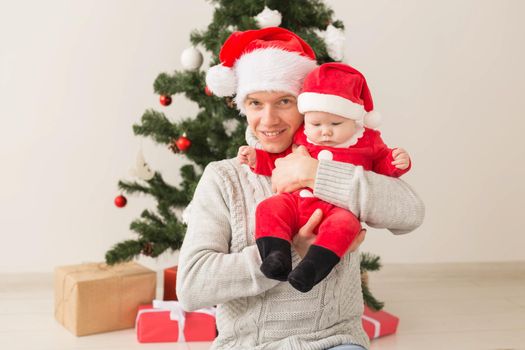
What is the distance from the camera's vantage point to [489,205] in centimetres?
367

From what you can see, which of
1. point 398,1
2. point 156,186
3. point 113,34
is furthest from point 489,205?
point 113,34

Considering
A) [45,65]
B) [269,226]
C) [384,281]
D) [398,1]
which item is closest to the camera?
[269,226]

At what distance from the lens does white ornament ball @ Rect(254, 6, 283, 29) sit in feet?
7.54

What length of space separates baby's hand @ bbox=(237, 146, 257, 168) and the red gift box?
53.6 inches

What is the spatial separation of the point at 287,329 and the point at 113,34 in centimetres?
202

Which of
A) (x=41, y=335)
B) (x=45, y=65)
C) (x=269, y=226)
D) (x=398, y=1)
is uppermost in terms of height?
(x=398, y=1)

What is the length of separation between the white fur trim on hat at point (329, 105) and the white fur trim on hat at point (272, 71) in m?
0.08

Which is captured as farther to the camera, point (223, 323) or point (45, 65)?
point (45, 65)

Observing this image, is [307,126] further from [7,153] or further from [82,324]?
[7,153]

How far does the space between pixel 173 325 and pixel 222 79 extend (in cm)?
128

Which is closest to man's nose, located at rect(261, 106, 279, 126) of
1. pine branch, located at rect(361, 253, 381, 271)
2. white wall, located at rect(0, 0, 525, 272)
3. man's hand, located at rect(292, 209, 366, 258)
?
man's hand, located at rect(292, 209, 366, 258)

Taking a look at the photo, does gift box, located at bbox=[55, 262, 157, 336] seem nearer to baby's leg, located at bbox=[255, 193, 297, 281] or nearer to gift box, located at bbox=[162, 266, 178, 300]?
gift box, located at bbox=[162, 266, 178, 300]

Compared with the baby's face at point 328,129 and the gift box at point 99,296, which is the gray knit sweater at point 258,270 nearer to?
the baby's face at point 328,129

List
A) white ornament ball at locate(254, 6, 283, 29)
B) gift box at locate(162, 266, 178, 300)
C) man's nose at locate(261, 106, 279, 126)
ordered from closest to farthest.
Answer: man's nose at locate(261, 106, 279, 126)
white ornament ball at locate(254, 6, 283, 29)
gift box at locate(162, 266, 178, 300)
